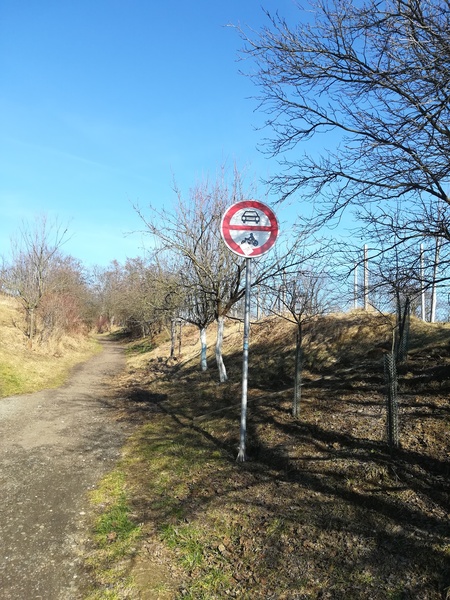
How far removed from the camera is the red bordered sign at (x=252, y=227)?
204 inches

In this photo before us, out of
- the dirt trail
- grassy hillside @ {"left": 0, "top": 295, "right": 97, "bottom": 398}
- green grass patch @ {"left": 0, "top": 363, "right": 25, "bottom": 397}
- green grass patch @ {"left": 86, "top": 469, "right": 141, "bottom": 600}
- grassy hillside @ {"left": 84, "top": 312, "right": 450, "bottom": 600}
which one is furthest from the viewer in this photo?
grassy hillside @ {"left": 0, "top": 295, "right": 97, "bottom": 398}

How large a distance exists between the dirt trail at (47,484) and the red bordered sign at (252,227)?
355 cm

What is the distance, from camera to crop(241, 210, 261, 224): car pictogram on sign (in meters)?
5.20

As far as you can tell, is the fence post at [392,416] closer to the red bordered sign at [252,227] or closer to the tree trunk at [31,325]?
the red bordered sign at [252,227]

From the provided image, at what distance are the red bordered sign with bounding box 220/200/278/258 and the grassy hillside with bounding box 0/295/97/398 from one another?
8.71 metres

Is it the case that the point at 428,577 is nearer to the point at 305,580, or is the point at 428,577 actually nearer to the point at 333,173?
the point at 305,580

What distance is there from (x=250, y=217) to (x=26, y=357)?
15089 millimetres

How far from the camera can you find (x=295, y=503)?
3719 mm

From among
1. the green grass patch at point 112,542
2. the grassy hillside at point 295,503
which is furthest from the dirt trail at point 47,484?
the grassy hillside at point 295,503

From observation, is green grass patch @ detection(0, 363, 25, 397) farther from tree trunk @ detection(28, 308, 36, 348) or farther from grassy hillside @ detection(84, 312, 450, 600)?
tree trunk @ detection(28, 308, 36, 348)

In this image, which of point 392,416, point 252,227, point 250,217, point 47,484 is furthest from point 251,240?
point 47,484

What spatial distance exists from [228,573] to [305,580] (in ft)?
1.92

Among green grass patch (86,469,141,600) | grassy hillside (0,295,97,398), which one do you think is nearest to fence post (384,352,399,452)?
green grass patch (86,469,141,600)

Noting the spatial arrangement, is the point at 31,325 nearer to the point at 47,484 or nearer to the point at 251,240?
the point at 47,484
